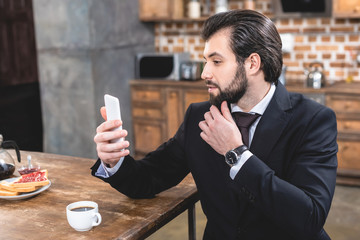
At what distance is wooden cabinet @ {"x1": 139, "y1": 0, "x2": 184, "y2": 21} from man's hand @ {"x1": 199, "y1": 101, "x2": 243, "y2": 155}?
344 centimetres

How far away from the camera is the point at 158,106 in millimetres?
4609

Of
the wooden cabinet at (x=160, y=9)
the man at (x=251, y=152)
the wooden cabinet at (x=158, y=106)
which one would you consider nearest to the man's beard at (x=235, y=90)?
the man at (x=251, y=152)

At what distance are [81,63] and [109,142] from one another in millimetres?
3081

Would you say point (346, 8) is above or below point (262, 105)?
above

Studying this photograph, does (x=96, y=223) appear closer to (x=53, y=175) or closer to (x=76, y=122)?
(x=53, y=175)

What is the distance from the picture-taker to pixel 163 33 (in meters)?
5.17

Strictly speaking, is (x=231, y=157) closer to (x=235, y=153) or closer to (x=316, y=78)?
(x=235, y=153)

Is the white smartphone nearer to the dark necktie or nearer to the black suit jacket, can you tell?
the black suit jacket

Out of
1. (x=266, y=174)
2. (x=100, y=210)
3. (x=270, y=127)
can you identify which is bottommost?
(x=100, y=210)

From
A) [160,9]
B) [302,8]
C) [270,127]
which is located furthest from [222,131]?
[160,9]

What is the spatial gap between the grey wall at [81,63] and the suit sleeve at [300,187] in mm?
3231

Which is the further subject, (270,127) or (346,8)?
(346,8)

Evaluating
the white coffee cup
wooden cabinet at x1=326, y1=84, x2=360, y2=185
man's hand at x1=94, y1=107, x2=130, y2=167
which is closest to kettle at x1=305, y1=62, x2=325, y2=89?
wooden cabinet at x1=326, y1=84, x2=360, y2=185

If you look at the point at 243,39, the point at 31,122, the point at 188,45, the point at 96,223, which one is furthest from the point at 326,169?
the point at 31,122
